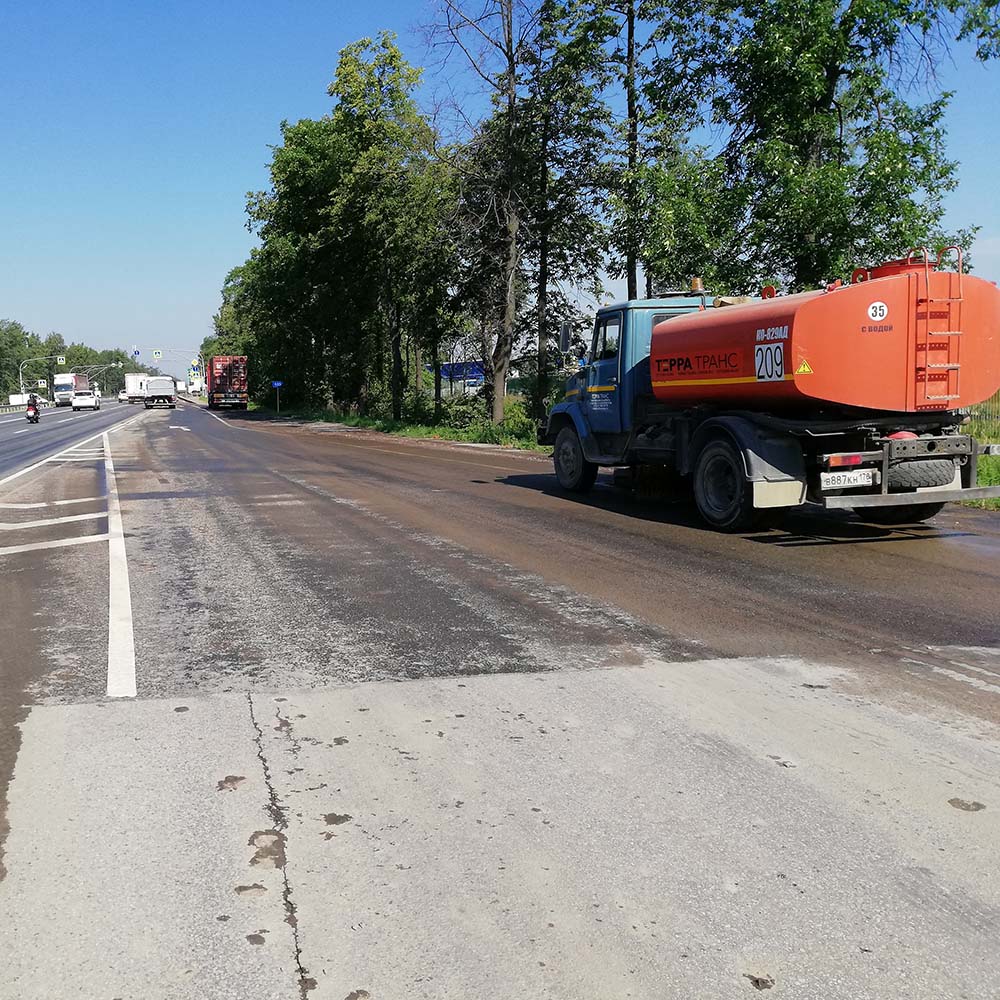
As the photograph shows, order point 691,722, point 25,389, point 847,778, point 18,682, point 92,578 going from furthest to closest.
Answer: point 25,389 → point 92,578 → point 18,682 → point 691,722 → point 847,778

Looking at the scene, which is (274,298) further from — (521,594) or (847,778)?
(847,778)

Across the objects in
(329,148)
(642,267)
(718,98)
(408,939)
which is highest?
(329,148)

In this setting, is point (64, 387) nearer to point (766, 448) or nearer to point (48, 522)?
point (48, 522)

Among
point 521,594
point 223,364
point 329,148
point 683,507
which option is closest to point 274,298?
point 329,148

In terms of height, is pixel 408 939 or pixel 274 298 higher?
pixel 274 298

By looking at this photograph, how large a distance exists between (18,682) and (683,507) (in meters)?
9.16

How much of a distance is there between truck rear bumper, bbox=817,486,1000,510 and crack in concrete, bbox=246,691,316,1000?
676cm

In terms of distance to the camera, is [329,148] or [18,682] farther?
[329,148]

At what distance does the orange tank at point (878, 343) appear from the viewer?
31.3 feet

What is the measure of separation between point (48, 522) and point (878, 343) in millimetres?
9996

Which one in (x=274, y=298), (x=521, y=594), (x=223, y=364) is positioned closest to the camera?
(x=521, y=594)

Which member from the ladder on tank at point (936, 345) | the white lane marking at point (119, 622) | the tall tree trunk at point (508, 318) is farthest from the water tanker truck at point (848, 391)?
the tall tree trunk at point (508, 318)

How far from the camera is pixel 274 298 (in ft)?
161

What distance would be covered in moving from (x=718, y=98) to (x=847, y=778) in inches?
786
